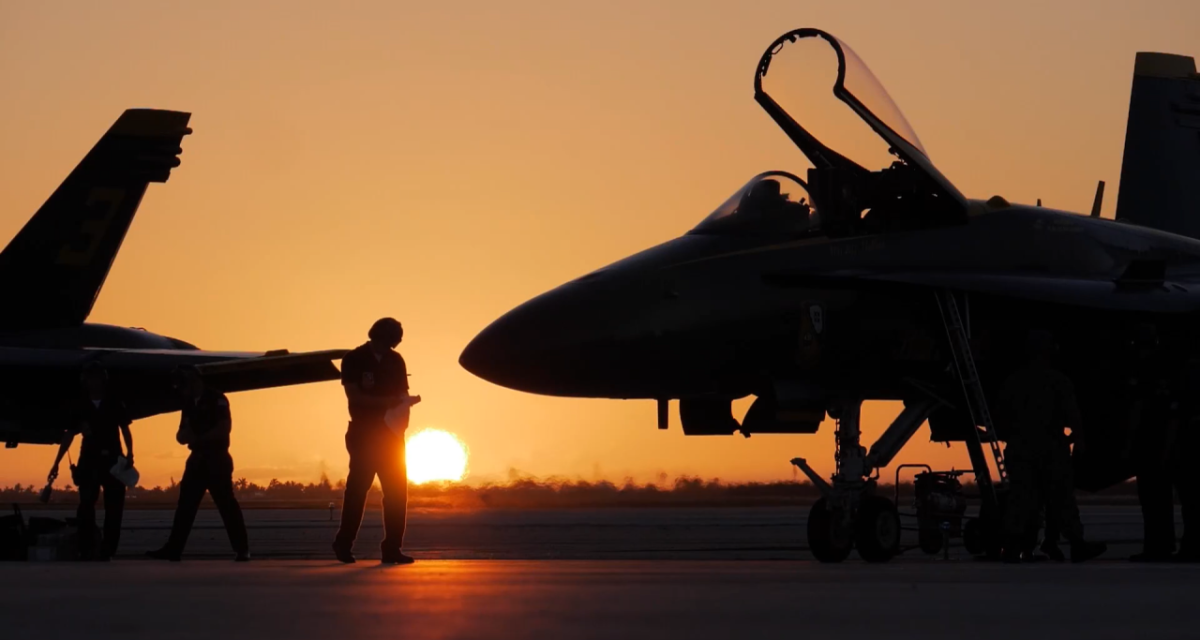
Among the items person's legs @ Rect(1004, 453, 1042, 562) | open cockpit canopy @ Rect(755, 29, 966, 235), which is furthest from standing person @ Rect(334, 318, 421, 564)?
person's legs @ Rect(1004, 453, 1042, 562)

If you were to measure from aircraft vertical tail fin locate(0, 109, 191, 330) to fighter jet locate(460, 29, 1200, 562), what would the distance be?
11.3 meters

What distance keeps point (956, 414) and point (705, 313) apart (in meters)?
2.55

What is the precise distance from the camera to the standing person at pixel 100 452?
44.8 ft

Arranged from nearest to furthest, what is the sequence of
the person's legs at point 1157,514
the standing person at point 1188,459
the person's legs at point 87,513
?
1. the standing person at point 1188,459
2. the person's legs at point 1157,514
3. the person's legs at point 87,513

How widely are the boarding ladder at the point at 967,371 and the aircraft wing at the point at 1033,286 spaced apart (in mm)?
219

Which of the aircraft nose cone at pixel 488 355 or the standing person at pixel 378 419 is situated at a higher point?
the aircraft nose cone at pixel 488 355

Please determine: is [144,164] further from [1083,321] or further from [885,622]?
[885,622]

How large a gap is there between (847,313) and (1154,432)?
227 centimetres

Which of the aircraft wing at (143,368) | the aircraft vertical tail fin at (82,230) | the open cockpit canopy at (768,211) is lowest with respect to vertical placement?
the aircraft wing at (143,368)

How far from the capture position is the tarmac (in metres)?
5.57

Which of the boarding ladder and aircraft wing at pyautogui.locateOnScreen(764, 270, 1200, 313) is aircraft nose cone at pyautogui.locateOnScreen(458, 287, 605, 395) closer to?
aircraft wing at pyautogui.locateOnScreen(764, 270, 1200, 313)

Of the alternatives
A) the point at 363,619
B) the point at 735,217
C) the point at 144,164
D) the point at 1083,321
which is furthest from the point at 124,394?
the point at 363,619

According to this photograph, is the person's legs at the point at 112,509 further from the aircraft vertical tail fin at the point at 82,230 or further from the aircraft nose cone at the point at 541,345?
the aircraft vertical tail fin at the point at 82,230

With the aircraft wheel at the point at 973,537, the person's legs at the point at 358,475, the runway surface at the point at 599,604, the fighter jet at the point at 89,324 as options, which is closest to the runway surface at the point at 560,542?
the aircraft wheel at the point at 973,537
